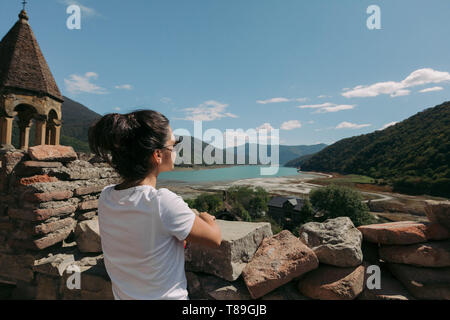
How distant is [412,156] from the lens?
61.7 meters

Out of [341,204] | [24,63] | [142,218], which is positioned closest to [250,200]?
[341,204]

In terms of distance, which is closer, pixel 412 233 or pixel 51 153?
pixel 412 233

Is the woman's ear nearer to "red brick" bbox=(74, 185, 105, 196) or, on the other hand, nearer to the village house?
"red brick" bbox=(74, 185, 105, 196)

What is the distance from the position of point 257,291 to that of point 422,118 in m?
101

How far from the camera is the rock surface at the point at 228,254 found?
6.82ft

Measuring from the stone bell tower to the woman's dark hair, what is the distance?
394 inches

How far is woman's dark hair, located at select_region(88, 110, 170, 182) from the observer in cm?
126

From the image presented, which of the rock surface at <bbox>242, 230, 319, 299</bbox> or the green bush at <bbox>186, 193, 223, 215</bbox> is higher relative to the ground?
the rock surface at <bbox>242, 230, 319, 299</bbox>

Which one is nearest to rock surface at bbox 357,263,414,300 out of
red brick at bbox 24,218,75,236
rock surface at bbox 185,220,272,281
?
rock surface at bbox 185,220,272,281

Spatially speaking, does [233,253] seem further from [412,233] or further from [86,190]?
[86,190]

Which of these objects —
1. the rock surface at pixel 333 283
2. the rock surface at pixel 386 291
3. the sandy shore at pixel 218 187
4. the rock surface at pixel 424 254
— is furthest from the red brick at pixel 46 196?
the sandy shore at pixel 218 187

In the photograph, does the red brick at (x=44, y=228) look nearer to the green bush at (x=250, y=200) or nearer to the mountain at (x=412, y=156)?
the green bush at (x=250, y=200)

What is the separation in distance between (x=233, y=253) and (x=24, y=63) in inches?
492

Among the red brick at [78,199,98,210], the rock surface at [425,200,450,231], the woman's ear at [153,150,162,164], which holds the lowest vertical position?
the red brick at [78,199,98,210]
